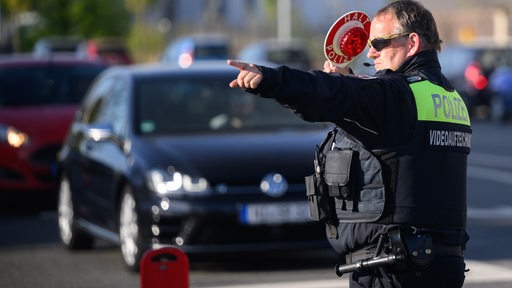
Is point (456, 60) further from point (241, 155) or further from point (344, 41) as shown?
point (344, 41)

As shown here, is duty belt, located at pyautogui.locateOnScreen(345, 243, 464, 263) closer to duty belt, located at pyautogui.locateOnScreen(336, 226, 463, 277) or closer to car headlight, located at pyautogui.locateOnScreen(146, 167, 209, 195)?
duty belt, located at pyautogui.locateOnScreen(336, 226, 463, 277)

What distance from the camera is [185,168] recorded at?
10055 mm

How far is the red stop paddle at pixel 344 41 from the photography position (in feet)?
17.7

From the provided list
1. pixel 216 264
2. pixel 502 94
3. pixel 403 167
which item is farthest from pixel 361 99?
pixel 502 94

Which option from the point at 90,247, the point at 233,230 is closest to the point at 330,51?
the point at 233,230

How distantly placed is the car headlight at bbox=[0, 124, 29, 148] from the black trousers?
394 inches

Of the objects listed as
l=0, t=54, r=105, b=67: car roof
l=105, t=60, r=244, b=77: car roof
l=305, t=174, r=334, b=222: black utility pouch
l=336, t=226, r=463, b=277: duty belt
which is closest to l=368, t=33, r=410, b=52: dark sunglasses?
l=305, t=174, r=334, b=222: black utility pouch

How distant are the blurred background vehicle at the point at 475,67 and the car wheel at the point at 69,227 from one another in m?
22.3

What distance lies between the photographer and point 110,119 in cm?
1148

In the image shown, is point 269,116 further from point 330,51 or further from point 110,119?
point 330,51

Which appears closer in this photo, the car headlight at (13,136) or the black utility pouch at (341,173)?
the black utility pouch at (341,173)

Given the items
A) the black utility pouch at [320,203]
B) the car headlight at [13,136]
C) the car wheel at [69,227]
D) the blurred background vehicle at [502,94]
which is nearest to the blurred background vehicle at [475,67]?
the blurred background vehicle at [502,94]

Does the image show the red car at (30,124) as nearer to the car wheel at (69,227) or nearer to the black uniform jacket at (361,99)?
the car wheel at (69,227)

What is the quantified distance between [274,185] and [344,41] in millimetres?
4489
